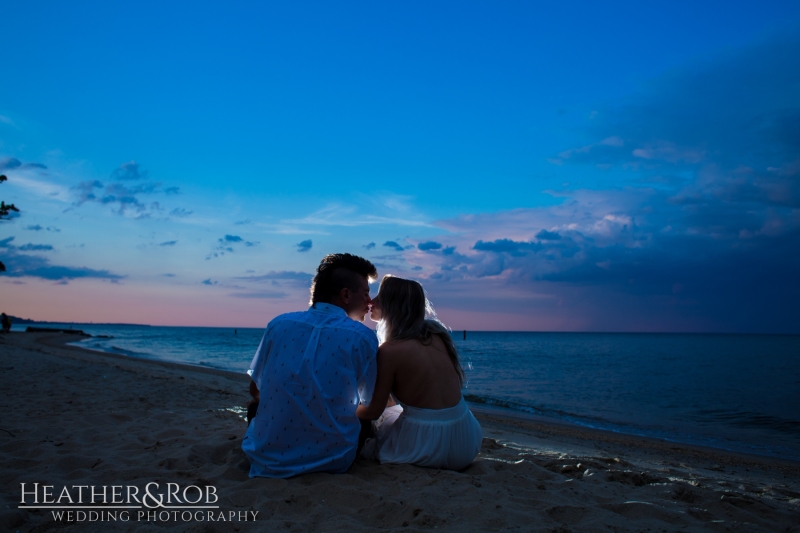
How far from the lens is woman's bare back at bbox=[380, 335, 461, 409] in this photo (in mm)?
3355

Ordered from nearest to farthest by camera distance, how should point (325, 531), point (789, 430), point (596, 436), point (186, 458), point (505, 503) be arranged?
1. point (325, 531)
2. point (505, 503)
3. point (186, 458)
4. point (596, 436)
5. point (789, 430)

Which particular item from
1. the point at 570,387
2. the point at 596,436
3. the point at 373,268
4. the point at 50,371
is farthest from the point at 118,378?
the point at 570,387

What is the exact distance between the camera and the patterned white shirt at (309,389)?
2.96 metres

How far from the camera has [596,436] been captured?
8586 mm

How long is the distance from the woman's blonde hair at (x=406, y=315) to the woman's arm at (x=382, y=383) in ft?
0.57

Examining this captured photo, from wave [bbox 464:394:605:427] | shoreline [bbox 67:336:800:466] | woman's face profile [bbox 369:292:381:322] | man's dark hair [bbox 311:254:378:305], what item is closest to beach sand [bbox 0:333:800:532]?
woman's face profile [bbox 369:292:381:322]

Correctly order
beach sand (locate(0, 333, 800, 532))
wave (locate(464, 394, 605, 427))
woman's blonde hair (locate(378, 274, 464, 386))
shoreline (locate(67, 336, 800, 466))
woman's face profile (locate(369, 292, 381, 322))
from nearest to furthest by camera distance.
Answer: beach sand (locate(0, 333, 800, 532)) < woman's blonde hair (locate(378, 274, 464, 386)) < woman's face profile (locate(369, 292, 381, 322)) < shoreline (locate(67, 336, 800, 466)) < wave (locate(464, 394, 605, 427))

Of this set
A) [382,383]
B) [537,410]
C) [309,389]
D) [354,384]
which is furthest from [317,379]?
[537,410]

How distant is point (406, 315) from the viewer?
3.49 metres

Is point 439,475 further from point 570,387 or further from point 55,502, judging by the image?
point 570,387

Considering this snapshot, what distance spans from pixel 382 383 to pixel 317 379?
21.5 inches

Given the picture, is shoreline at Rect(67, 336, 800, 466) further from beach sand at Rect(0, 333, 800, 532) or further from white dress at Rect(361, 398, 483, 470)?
white dress at Rect(361, 398, 483, 470)

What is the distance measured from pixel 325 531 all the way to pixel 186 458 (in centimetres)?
174

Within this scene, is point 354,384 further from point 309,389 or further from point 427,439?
point 427,439
